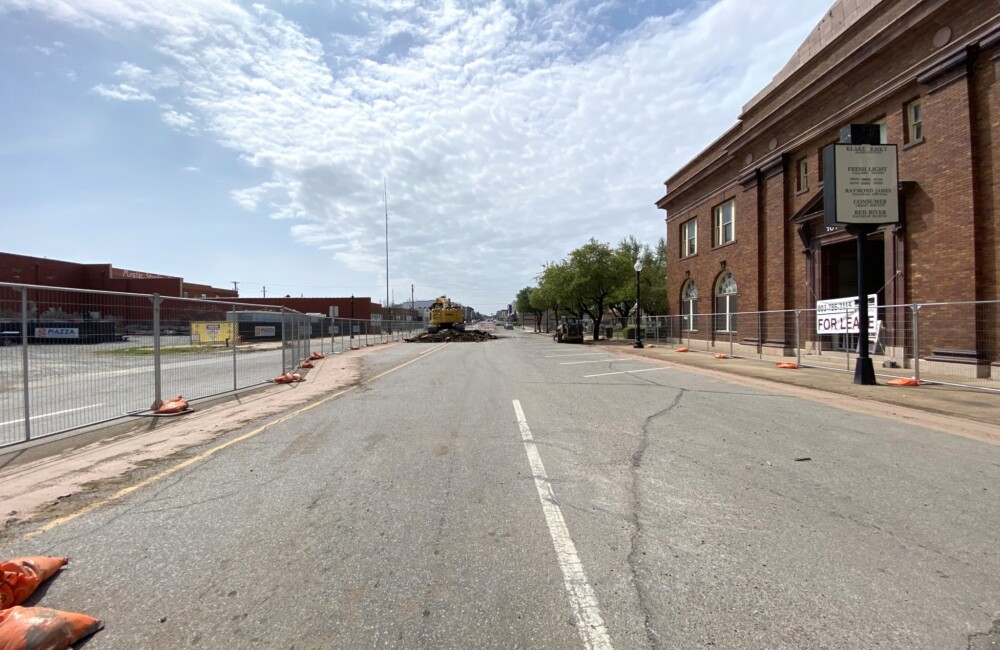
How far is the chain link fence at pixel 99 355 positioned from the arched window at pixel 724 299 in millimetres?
22950

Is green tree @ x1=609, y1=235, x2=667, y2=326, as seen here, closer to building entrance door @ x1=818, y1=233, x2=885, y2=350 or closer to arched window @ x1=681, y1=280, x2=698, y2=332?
arched window @ x1=681, y1=280, x2=698, y2=332

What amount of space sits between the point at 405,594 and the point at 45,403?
674cm

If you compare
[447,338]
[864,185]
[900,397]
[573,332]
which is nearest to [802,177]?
[864,185]

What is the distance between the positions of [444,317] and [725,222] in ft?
81.7

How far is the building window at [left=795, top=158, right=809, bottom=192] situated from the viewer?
21109mm

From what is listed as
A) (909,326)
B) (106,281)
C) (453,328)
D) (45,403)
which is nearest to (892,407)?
(909,326)

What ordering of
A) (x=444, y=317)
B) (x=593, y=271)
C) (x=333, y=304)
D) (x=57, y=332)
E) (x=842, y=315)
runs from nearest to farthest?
(x=57, y=332) → (x=842, y=315) → (x=593, y=271) → (x=444, y=317) → (x=333, y=304)

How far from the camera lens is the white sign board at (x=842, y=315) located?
15227 millimetres

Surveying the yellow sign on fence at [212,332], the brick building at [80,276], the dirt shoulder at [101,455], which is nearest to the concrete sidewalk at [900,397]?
the dirt shoulder at [101,455]

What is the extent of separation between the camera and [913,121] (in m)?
15.9

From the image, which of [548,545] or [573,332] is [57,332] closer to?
[548,545]

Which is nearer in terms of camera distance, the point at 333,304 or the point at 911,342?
the point at 911,342

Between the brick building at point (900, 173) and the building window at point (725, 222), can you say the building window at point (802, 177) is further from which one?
the building window at point (725, 222)

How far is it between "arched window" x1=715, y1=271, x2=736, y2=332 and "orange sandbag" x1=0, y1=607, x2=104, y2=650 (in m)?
26.6
